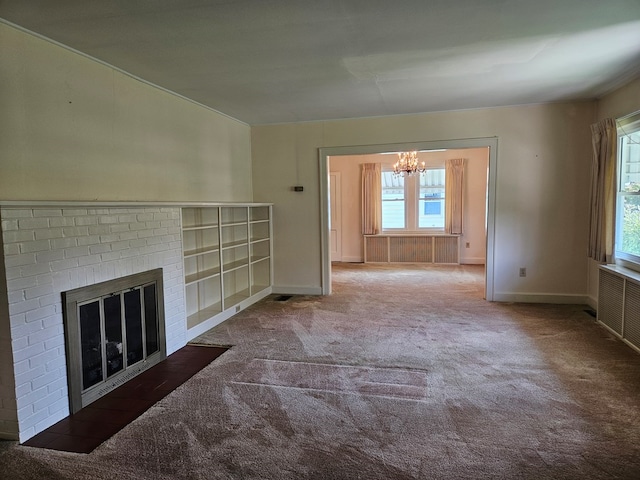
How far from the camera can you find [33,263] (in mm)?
2330

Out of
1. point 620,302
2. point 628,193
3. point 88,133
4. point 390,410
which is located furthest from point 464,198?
point 88,133

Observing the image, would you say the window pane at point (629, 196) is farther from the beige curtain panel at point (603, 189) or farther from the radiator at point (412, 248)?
the radiator at point (412, 248)

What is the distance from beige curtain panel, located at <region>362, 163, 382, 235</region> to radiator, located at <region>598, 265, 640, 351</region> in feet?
17.1

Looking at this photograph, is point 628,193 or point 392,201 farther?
point 392,201

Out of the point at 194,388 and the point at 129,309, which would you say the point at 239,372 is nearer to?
the point at 194,388

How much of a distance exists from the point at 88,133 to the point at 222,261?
2035 millimetres

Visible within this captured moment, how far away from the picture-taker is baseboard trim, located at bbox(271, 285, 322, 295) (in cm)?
586

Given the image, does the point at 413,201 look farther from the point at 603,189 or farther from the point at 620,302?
the point at 620,302

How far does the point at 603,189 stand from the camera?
416cm

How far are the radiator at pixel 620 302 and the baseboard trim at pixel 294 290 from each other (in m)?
3.42

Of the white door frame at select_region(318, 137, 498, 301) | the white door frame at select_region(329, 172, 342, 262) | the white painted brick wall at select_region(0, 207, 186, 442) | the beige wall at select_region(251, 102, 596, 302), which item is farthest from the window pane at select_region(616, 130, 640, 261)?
the white door frame at select_region(329, 172, 342, 262)

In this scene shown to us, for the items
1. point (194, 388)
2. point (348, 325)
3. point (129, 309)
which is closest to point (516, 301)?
point (348, 325)

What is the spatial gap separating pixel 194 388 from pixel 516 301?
4.20 m

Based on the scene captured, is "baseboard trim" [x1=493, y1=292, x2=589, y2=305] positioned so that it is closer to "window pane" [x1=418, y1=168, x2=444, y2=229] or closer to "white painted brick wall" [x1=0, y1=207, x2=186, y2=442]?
"window pane" [x1=418, y1=168, x2=444, y2=229]
